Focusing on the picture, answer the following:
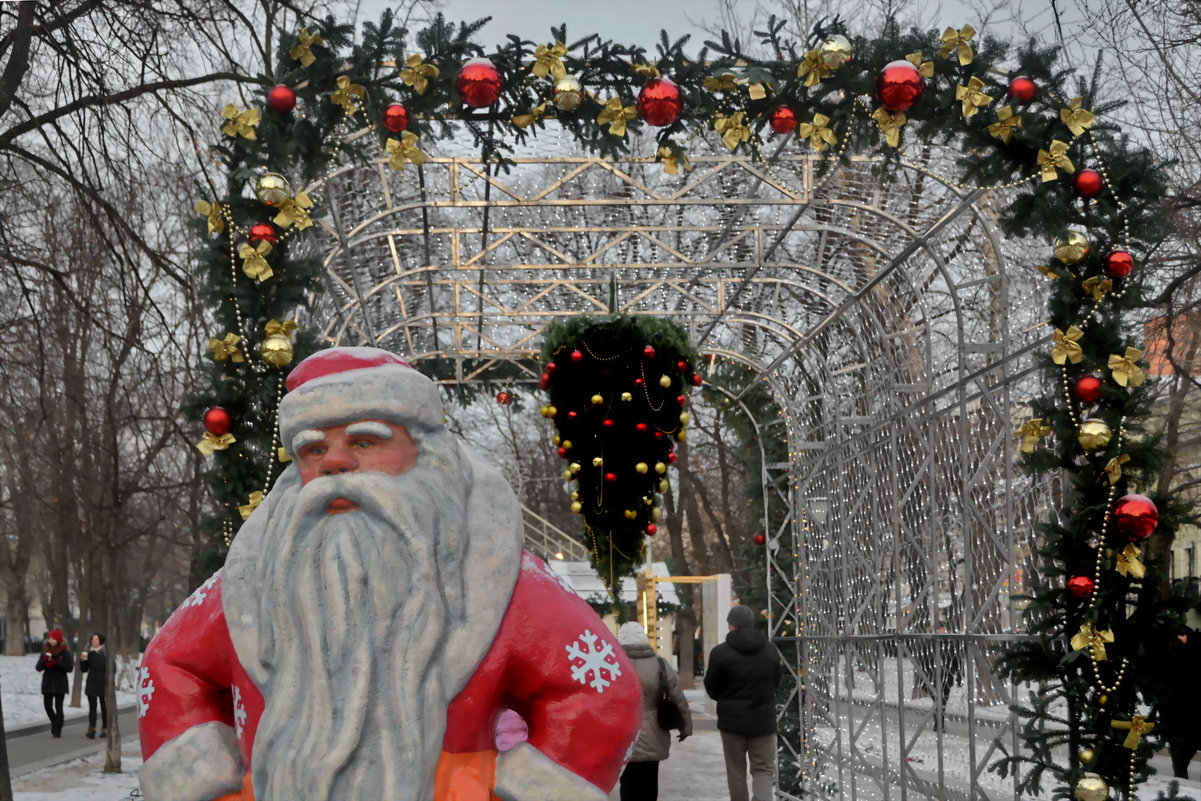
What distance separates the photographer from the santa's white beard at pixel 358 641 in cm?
329

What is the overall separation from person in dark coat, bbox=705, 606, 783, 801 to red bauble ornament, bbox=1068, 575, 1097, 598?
399cm

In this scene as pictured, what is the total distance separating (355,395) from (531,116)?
304 centimetres

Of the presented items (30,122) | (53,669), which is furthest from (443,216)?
(53,669)

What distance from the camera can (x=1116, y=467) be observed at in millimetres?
5512

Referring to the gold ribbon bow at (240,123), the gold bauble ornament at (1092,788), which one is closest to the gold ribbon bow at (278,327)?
the gold ribbon bow at (240,123)

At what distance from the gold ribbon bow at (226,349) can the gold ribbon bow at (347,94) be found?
110cm

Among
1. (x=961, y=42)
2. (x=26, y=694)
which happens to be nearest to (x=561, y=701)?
(x=961, y=42)

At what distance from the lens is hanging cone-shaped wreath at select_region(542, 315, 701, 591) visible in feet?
31.7

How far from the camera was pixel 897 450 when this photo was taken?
9188 mm

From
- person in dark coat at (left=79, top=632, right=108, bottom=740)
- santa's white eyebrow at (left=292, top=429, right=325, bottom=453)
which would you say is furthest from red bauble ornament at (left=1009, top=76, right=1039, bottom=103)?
person in dark coat at (left=79, top=632, right=108, bottom=740)

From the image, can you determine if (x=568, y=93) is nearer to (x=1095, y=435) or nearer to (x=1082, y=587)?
(x=1095, y=435)

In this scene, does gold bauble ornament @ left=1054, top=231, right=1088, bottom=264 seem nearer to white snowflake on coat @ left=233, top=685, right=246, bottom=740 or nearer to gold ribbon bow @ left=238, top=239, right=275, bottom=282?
gold ribbon bow @ left=238, top=239, right=275, bottom=282

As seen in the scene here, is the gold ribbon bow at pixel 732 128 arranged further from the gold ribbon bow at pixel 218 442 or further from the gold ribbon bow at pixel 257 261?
the gold ribbon bow at pixel 218 442

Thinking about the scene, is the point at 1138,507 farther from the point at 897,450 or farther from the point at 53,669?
the point at 53,669
